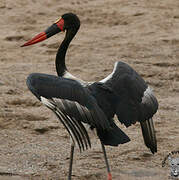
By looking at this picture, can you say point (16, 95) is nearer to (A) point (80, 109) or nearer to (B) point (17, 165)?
(B) point (17, 165)

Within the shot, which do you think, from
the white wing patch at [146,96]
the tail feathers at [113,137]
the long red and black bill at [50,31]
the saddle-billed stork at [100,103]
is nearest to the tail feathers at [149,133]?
the saddle-billed stork at [100,103]

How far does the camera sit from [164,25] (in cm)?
1036

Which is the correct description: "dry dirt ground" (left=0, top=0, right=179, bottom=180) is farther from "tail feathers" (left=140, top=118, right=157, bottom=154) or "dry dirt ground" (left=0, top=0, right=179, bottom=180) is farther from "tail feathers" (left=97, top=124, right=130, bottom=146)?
"tail feathers" (left=97, top=124, right=130, bottom=146)

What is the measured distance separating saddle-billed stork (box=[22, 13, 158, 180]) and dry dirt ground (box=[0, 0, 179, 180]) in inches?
19.4

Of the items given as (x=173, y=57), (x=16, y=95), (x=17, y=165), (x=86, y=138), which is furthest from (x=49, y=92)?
(x=173, y=57)

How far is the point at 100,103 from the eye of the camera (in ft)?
18.2

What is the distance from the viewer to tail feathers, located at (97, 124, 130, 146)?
5327 mm

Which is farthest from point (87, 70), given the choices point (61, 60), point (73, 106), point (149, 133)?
point (73, 106)

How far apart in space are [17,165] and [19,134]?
74cm

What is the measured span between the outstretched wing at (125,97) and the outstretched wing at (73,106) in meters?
0.20

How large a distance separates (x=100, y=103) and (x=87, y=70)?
330 centimetres

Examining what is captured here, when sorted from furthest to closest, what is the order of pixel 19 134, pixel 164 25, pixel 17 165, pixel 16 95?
pixel 164 25, pixel 16 95, pixel 19 134, pixel 17 165

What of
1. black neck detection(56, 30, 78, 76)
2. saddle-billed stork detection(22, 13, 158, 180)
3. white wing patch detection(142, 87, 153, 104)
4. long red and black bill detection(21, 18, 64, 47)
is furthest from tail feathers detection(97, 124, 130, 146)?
long red and black bill detection(21, 18, 64, 47)

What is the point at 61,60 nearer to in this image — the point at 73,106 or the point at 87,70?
the point at 73,106
